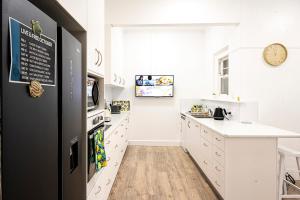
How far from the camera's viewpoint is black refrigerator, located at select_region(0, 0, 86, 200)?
58cm

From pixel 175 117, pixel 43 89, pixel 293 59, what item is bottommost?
pixel 175 117

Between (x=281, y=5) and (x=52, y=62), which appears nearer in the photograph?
(x=52, y=62)

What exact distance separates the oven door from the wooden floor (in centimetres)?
137

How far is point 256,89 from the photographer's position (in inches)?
122

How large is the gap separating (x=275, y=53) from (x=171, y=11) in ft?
5.62

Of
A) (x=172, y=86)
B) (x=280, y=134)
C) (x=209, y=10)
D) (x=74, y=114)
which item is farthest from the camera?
(x=172, y=86)

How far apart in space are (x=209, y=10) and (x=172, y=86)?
7.47 ft

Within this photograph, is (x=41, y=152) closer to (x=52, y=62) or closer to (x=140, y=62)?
(x=52, y=62)

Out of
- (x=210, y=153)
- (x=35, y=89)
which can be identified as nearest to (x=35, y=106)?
(x=35, y=89)

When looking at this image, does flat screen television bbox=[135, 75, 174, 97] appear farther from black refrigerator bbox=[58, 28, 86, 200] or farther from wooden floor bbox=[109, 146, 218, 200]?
black refrigerator bbox=[58, 28, 86, 200]

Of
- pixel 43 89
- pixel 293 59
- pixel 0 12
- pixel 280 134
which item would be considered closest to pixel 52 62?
pixel 43 89

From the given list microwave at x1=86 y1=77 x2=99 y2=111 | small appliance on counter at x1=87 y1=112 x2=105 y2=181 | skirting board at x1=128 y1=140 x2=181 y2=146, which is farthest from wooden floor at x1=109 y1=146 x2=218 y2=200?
microwave at x1=86 y1=77 x2=99 y2=111

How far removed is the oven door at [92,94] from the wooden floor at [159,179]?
1.37m

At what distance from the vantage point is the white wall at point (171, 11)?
3059 millimetres
